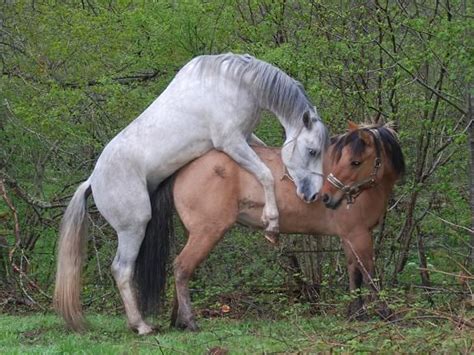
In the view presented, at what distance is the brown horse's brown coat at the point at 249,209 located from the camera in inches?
300

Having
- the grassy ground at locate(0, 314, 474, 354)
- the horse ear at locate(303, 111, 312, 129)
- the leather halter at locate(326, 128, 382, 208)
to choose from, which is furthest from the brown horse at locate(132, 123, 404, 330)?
the grassy ground at locate(0, 314, 474, 354)

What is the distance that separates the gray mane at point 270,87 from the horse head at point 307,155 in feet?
0.33

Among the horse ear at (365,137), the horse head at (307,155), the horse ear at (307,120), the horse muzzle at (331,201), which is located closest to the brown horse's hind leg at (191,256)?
the horse head at (307,155)

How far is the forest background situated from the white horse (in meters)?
0.86

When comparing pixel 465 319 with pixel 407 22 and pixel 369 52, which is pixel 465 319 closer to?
pixel 407 22

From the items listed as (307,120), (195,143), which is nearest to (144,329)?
(195,143)

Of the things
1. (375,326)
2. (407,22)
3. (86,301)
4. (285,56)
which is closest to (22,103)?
(86,301)

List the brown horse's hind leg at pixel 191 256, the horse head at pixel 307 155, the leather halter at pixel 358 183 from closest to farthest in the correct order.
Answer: the horse head at pixel 307 155 < the brown horse's hind leg at pixel 191 256 < the leather halter at pixel 358 183

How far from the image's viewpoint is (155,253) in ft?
25.5

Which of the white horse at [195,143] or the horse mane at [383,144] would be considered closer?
the white horse at [195,143]

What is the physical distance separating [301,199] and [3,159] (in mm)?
4784

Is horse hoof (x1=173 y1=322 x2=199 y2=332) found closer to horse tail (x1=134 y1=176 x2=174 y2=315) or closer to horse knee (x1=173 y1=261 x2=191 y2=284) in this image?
horse tail (x1=134 y1=176 x2=174 y2=315)

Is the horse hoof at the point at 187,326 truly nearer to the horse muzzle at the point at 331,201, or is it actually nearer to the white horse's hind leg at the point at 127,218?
the white horse's hind leg at the point at 127,218

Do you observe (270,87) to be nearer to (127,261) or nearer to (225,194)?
(225,194)
